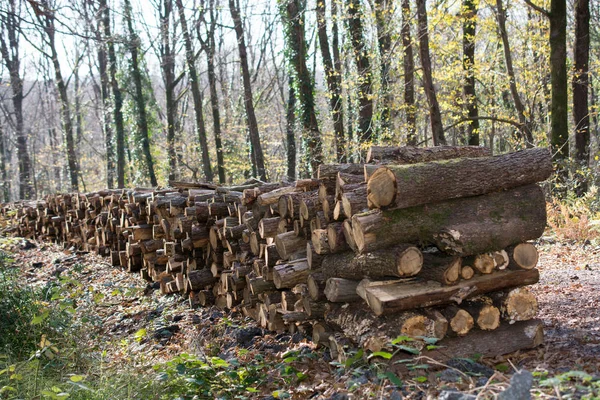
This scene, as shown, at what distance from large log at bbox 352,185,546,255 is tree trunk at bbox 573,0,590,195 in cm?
864

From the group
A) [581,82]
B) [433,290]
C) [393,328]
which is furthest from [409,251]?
[581,82]

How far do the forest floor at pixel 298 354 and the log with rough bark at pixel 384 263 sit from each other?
2.27ft

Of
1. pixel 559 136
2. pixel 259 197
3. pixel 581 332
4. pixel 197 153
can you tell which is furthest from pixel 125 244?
pixel 197 153

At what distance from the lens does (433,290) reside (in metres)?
4.21

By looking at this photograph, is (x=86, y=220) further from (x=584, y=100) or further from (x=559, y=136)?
(x=584, y=100)

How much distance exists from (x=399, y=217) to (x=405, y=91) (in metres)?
12.2

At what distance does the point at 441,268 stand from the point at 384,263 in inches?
17.1

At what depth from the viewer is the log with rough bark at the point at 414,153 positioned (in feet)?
16.2

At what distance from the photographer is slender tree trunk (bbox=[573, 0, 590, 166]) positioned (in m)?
13.0

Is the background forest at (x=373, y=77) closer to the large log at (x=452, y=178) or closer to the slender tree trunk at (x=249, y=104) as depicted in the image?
the slender tree trunk at (x=249, y=104)

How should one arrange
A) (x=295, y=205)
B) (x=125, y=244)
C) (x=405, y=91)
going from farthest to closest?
(x=405, y=91)
(x=125, y=244)
(x=295, y=205)

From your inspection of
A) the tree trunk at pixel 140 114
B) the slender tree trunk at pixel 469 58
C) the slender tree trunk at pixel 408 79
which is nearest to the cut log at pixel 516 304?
the slender tree trunk at pixel 408 79

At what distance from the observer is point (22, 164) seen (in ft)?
95.0

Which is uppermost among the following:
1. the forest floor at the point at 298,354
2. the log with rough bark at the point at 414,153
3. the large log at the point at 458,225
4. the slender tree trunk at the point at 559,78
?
the slender tree trunk at the point at 559,78
